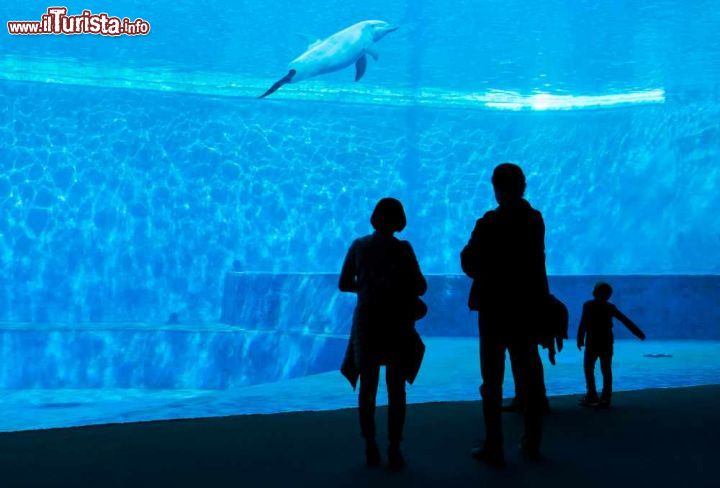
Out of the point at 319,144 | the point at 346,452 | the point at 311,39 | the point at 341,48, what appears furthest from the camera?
the point at 319,144

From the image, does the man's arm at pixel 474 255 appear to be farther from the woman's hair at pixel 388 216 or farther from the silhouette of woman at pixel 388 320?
the woman's hair at pixel 388 216

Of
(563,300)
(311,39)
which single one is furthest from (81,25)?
(563,300)

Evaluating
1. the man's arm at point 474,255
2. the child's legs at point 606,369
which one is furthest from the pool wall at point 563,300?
the man's arm at point 474,255

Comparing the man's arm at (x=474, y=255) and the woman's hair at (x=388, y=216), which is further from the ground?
the woman's hair at (x=388, y=216)

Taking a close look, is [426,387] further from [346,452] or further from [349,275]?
[349,275]

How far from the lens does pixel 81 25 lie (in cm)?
2123

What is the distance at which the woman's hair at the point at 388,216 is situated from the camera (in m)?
4.05

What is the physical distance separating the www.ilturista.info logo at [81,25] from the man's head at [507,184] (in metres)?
18.1

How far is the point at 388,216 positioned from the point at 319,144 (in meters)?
24.2

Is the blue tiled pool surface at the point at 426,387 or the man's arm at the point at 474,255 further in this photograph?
the blue tiled pool surface at the point at 426,387

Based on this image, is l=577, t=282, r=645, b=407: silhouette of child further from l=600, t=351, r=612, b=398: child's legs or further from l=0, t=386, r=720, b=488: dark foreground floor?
l=0, t=386, r=720, b=488: dark foreground floor

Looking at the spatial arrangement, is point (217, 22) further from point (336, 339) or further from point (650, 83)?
point (650, 83)

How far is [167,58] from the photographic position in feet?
79.6

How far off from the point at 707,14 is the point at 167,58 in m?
15.6
